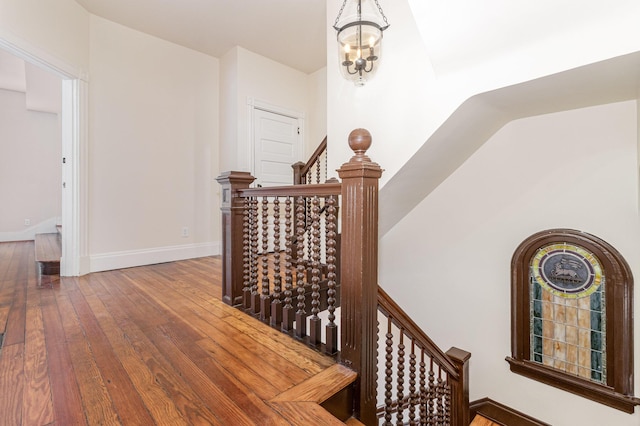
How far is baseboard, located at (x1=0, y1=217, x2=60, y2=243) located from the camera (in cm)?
525

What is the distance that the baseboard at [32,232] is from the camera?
5.25m

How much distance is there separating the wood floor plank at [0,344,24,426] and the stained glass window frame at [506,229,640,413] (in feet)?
11.4

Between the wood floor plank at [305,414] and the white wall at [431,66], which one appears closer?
the wood floor plank at [305,414]

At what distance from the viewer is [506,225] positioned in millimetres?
2924

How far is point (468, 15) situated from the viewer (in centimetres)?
173

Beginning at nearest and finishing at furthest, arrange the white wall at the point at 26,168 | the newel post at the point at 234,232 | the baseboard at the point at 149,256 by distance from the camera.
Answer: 1. the newel post at the point at 234,232
2. the baseboard at the point at 149,256
3. the white wall at the point at 26,168

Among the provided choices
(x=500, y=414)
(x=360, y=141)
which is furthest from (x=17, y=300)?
(x=500, y=414)

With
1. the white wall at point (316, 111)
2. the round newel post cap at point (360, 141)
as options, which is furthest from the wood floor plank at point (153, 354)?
the white wall at point (316, 111)

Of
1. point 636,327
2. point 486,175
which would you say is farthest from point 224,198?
point 636,327

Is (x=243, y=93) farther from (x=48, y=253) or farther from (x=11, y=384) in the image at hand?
(x=11, y=384)

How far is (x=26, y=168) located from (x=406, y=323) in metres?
6.99

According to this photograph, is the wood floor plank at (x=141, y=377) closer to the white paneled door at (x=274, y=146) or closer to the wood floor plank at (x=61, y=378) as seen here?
the wood floor plank at (x=61, y=378)

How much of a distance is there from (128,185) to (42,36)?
4.86 ft

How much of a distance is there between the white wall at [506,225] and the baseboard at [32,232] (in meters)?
6.29
